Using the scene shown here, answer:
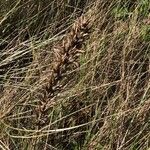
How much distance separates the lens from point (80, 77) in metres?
2.02

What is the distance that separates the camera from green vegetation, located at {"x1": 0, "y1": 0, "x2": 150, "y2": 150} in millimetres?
1821

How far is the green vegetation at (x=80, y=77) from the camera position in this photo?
1821 mm

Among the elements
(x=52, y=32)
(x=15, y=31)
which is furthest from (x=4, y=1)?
(x=52, y=32)

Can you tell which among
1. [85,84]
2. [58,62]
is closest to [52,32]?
[85,84]

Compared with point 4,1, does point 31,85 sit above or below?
below

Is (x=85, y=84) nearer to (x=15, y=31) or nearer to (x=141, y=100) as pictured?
(x=141, y=100)

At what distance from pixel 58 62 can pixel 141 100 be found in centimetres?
87

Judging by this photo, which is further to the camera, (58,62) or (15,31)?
(15,31)

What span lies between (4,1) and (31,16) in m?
0.18

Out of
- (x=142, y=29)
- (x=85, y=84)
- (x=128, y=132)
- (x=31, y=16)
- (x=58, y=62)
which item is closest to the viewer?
(x=58, y=62)

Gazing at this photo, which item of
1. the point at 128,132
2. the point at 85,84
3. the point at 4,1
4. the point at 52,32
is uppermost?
the point at 4,1

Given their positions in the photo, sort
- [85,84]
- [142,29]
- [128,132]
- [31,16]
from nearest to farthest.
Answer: [128,132] → [85,84] → [142,29] → [31,16]

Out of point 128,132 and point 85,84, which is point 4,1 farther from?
point 128,132

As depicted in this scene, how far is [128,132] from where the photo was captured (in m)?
1.86
